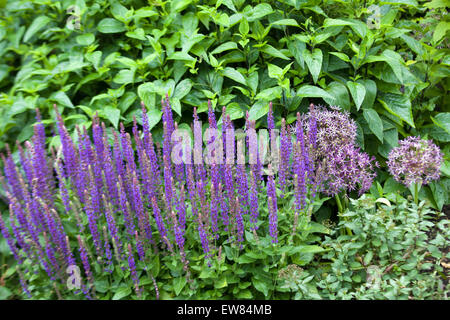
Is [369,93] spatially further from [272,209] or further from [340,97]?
[272,209]

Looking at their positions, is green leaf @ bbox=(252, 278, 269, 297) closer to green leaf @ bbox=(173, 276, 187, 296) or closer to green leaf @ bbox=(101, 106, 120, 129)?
green leaf @ bbox=(173, 276, 187, 296)

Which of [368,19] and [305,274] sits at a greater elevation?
[368,19]

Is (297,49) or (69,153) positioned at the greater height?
(297,49)

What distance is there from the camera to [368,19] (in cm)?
345

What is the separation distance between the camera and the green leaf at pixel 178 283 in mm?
2456

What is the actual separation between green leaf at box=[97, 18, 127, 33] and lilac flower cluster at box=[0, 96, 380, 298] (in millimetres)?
1485

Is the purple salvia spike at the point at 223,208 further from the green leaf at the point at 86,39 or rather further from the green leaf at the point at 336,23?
the green leaf at the point at 86,39

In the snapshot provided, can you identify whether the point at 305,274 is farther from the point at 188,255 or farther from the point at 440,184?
the point at 440,184

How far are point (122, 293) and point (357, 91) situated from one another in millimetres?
2126

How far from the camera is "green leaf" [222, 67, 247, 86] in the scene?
3.28m

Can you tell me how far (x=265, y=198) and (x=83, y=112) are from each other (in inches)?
78.6

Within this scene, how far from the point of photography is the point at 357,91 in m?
3.19

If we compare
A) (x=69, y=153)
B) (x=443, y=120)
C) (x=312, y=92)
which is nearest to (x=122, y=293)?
Result: (x=69, y=153)

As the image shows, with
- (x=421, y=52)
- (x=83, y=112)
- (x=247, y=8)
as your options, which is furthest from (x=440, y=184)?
(x=83, y=112)
